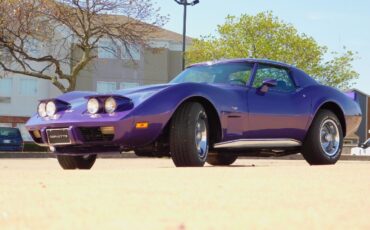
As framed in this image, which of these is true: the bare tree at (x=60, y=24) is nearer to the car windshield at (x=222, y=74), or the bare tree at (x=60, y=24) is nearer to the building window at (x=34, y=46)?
the building window at (x=34, y=46)

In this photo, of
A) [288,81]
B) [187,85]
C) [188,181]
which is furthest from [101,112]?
[288,81]

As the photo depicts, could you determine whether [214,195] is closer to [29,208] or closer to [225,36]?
[29,208]

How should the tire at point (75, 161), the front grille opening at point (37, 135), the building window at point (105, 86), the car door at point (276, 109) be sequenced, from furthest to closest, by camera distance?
the building window at point (105, 86)
the tire at point (75, 161)
the car door at point (276, 109)
the front grille opening at point (37, 135)

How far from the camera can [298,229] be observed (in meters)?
2.70

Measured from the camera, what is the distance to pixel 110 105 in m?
6.79

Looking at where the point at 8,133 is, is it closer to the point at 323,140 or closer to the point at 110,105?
the point at 323,140

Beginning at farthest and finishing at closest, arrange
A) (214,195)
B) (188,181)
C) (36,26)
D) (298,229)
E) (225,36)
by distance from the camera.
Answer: (225,36), (36,26), (188,181), (214,195), (298,229)

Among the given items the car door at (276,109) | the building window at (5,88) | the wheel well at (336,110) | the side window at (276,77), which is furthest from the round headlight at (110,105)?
the building window at (5,88)

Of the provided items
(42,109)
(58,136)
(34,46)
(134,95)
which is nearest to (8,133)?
(34,46)

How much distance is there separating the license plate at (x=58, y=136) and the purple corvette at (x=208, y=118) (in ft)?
0.04

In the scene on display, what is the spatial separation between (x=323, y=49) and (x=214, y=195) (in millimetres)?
40376

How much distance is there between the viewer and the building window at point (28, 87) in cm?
4925

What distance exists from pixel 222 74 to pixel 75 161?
2.17 meters

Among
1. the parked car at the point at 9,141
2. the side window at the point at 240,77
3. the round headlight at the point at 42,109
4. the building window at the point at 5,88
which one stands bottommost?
the parked car at the point at 9,141
